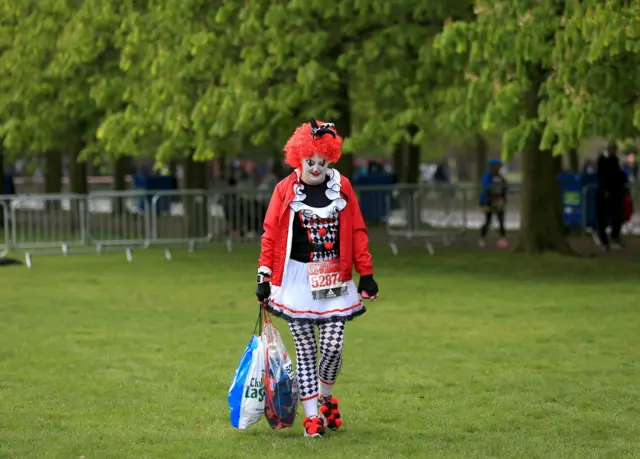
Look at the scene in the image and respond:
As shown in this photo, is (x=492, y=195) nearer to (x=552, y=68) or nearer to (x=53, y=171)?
(x=552, y=68)

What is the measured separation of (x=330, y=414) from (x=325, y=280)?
2.64ft

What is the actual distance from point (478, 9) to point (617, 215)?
844cm

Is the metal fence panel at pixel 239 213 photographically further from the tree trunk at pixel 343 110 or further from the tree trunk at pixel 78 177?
the tree trunk at pixel 78 177

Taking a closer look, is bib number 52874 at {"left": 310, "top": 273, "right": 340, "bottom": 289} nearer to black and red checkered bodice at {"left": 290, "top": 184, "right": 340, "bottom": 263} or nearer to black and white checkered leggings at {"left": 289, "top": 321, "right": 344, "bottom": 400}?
black and red checkered bodice at {"left": 290, "top": 184, "right": 340, "bottom": 263}

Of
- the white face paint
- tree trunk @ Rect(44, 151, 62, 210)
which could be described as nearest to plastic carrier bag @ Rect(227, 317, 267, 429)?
the white face paint

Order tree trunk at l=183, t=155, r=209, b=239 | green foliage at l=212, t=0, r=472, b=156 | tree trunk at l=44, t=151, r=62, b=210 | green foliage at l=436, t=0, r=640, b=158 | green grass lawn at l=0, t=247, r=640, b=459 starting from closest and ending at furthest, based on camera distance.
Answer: green grass lawn at l=0, t=247, r=640, b=459
green foliage at l=436, t=0, r=640, b=158
green foliage at l=212, t=0, r=472, b=156
tree trunk at l=183, t=155, r=209, b=239
tree trunk at l=44, t=151, r=62, b=210

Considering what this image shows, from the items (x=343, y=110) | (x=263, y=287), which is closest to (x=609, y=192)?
(x=343, y=110)

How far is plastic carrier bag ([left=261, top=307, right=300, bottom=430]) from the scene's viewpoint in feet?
26.9

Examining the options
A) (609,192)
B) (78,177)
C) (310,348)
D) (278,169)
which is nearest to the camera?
(310,348)

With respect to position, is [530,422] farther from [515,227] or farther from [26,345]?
[515,227]

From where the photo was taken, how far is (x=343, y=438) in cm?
822

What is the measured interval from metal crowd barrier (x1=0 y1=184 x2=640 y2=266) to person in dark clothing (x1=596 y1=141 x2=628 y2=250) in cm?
283

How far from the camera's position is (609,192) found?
79.8ft

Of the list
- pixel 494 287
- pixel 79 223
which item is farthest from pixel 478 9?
pixel 79 223
